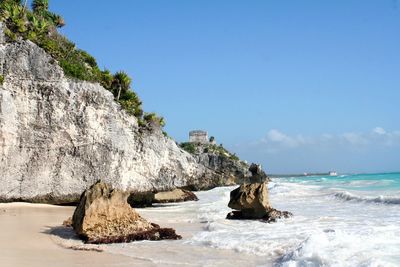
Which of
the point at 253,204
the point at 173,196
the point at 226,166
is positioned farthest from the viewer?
the point at 226,166

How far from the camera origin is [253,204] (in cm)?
1706

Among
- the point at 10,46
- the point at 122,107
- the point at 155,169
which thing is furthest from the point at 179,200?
the point at 10,46

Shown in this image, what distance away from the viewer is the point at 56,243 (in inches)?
450

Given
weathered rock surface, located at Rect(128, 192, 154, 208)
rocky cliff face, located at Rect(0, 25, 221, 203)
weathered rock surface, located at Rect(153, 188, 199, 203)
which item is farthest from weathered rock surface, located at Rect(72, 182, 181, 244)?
weathered rock surface, located at Rect(153, 188, 199, 203)

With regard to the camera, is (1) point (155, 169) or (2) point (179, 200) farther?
(2) point (179, 200)

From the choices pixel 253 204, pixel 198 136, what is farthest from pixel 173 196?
pixel 198 136

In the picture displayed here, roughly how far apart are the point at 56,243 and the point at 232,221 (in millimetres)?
6747

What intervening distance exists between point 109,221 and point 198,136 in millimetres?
74601

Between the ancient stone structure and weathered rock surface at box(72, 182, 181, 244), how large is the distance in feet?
238

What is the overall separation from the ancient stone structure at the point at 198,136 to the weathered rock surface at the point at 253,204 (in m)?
67.6

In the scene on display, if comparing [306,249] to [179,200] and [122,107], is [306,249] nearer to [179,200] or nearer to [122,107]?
[122,107]

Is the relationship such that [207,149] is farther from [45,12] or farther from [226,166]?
[45,12]

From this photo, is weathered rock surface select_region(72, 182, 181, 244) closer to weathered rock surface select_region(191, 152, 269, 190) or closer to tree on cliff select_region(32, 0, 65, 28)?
Answer: tree on cliff select_region(32, 0, 65, 28)

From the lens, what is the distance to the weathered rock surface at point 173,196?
28.7 m
